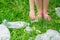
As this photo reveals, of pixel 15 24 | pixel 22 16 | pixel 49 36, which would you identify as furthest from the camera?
pixel 22 16

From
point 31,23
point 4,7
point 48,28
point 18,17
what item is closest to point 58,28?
point 48,28

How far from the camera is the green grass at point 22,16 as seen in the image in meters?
3.11

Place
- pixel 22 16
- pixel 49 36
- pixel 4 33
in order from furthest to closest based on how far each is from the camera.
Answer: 1. pixel 22 16
2. pixel 4 33
3. pixel 49 36

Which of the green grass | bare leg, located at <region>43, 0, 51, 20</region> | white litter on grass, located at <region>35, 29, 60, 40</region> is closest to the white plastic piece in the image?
the green grass

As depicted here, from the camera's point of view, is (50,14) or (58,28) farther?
(50,14)

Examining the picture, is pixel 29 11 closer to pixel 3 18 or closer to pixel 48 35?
pixel 3 18

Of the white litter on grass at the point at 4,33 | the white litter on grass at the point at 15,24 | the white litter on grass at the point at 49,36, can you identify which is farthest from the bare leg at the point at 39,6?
the white litter on grass at the point at 4,33

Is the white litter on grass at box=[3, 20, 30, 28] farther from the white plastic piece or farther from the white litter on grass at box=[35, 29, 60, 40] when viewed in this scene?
the white litter on grass at box=[35, 29, 60, 40]

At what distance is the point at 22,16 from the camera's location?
3488mm

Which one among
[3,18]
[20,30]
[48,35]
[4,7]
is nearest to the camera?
[48,35]

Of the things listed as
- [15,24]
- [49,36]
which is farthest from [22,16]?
[49,36]

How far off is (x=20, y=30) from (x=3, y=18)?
1.25 ft

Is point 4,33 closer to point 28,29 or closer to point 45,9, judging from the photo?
point 28,29

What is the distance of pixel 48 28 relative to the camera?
10.5 feet
